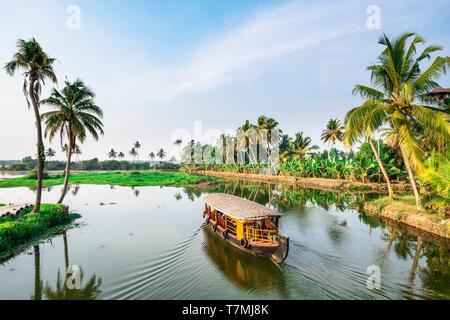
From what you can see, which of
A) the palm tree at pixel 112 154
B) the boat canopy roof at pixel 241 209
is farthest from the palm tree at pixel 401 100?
the palm tree at pixel 112 154

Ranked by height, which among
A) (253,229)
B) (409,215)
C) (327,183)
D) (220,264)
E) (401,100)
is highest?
(401,100)

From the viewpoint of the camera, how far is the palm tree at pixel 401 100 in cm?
1686

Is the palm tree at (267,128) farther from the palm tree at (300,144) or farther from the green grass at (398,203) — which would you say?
the green grass at (398,203)

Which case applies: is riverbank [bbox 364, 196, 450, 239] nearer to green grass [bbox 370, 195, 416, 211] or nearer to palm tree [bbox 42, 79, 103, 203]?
green grass [bbox 370, 195, 416, 211]

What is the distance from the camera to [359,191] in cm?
3997

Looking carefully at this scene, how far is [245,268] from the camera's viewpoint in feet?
43.0

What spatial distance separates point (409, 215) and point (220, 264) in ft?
51.5

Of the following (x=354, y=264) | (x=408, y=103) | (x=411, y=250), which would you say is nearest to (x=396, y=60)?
(x=408, y=103)

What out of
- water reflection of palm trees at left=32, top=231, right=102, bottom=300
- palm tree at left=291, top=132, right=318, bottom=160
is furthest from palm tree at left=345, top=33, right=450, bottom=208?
palm tree at left=291, top=132, right=318, bottom=160

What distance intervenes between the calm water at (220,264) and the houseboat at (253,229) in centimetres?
61

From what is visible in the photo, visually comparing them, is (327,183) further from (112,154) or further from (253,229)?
(112,154)

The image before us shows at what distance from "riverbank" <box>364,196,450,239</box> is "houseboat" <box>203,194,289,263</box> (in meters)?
11.0

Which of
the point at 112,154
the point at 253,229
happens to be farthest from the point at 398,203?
the point at 112,154

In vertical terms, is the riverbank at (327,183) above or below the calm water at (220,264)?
above
